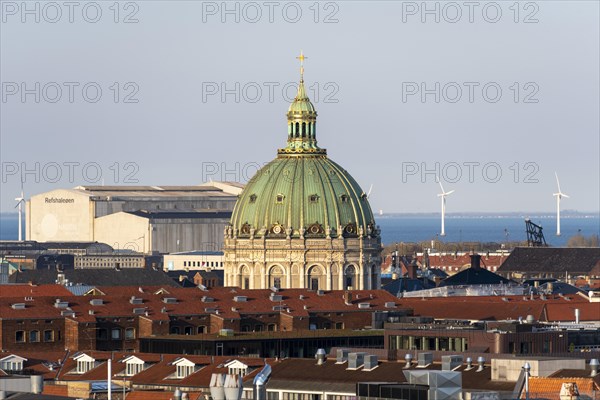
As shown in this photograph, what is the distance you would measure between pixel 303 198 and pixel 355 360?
297 ft

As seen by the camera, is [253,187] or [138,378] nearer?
[138,378]

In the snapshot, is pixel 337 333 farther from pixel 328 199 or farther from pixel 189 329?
pixel 328 199

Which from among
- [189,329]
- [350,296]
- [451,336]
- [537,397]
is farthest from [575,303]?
[537,397]

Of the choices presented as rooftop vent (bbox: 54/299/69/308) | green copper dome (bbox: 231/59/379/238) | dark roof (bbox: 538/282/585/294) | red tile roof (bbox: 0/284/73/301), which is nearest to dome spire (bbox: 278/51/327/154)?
green copper dome (bbox: 231/59/379/238)

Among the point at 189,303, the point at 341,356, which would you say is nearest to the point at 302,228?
the point at 189,303

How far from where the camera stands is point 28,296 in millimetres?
141000

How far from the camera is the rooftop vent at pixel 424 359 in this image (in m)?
92.3

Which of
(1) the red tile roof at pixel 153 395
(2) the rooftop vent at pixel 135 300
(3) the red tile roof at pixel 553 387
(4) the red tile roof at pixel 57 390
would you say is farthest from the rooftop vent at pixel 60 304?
(3) the red tile roof at pixel 553 387

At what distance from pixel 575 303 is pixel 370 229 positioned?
42907 mm

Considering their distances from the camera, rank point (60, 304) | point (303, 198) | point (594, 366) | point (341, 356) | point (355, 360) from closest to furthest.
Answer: point (594, 366) → point (355, 360) → point (341, 356) → point (60, 304) → point (303, 198)

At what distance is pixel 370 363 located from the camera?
90938 mm

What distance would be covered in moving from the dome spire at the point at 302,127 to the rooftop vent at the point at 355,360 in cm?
9032

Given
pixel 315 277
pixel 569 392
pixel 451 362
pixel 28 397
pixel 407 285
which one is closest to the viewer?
pixel 569 392

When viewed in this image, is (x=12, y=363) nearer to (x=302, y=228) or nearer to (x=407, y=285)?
(x=302, y=228)
